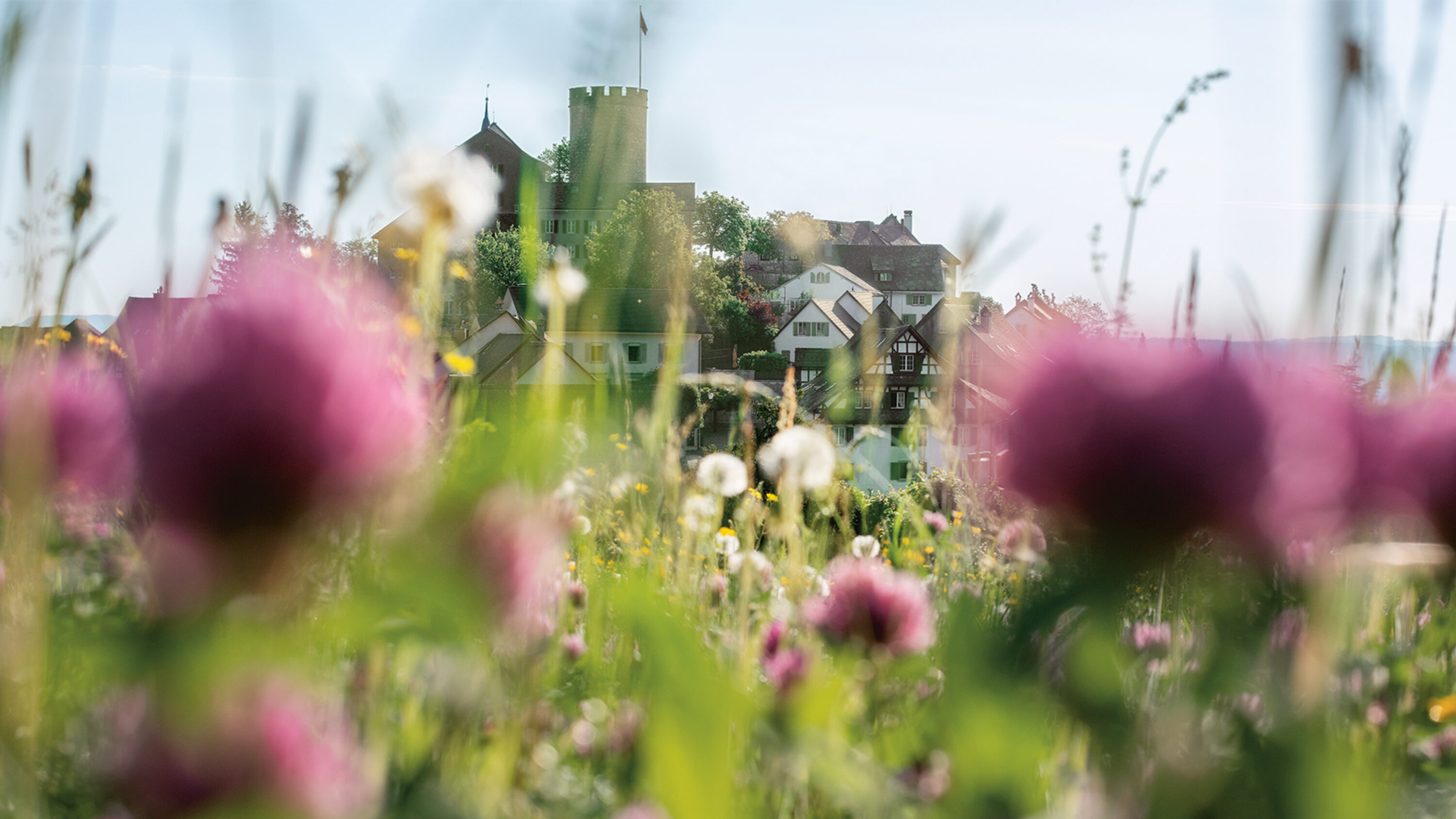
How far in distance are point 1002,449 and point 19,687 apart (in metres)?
0.44

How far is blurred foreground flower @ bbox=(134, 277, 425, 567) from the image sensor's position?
10.5 inches

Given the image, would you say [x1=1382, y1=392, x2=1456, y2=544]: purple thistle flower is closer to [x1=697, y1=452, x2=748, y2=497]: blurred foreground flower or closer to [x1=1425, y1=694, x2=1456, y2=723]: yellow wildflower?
[x1=1425, y1=694, x2=1456, y2=723]: yellow wildflower

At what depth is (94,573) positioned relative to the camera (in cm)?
65

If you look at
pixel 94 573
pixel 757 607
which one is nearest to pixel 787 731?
pixel 94 573

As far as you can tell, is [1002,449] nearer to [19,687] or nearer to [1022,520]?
[19,687]

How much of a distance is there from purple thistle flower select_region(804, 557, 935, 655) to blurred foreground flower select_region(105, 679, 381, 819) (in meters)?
0.64

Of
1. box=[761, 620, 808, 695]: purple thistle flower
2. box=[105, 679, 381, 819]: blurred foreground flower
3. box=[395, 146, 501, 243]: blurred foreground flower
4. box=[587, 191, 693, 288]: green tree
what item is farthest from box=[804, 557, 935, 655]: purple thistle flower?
box=[587, 191, 693, 288]: green tree

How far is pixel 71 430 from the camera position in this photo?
48 cm

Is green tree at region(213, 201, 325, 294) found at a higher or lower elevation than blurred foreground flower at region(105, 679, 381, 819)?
higher

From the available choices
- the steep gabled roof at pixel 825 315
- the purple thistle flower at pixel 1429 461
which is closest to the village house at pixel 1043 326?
the purple thistle flower at pixel 1429 461

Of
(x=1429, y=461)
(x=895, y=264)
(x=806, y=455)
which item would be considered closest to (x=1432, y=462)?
(x=1429, y=461)

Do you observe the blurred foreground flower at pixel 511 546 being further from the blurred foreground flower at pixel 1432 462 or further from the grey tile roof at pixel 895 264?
the grey tile roof at pixel 895 264

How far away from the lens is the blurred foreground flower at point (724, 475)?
78.7 inches

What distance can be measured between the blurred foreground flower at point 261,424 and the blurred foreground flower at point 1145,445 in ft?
0.71
